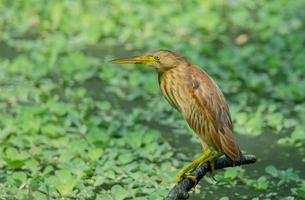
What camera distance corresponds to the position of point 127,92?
7.44 meters

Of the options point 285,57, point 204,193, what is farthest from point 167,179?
point 285,57

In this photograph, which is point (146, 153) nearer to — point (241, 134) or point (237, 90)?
point (241, 134)

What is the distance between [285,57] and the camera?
321 inches

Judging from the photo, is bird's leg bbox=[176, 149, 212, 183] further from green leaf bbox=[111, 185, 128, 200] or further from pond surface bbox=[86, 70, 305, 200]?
pond surface bbox=[86, 70, 305, 200]

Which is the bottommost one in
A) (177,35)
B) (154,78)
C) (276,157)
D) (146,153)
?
(146,153)

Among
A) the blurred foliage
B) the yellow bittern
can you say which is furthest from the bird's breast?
the blurred foliage

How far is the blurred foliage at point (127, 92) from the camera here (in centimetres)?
546

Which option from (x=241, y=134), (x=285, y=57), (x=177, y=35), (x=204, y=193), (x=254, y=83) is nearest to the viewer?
(x=204, y=193)

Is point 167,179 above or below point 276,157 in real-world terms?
below

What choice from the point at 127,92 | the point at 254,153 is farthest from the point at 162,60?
the point at 127,92

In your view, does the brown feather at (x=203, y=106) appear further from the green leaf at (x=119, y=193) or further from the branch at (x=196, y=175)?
the green leaf at (x=119, y=193)

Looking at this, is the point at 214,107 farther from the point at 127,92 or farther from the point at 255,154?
the point at 127,92

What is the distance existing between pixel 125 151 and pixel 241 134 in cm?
100

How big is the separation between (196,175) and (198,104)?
396 mm
